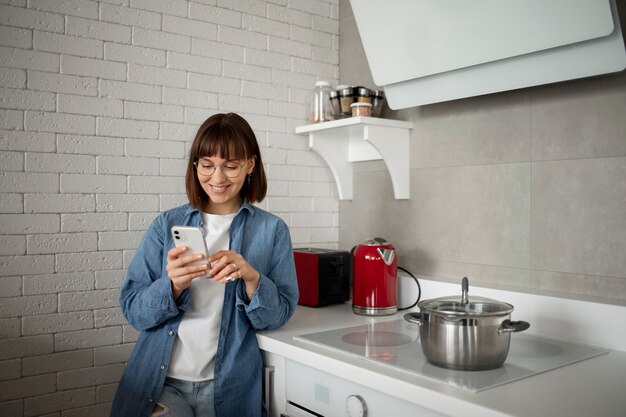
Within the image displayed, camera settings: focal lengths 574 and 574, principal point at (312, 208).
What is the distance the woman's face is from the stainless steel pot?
63 cm

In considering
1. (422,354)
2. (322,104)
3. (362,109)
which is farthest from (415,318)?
(322,104)

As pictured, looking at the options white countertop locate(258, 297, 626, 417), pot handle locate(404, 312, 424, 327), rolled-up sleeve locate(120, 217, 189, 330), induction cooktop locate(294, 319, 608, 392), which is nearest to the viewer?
white countertop locate(258, 297, 626, 417)

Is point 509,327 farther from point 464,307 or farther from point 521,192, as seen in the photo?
point 521,192

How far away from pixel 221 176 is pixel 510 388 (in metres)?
0.88

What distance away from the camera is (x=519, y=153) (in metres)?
1.74

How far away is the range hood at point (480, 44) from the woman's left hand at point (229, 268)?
85cm

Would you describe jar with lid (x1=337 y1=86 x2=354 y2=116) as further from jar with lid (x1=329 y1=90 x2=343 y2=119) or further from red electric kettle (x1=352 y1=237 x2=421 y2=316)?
red electric kettle (x1=352 y1=237 x2=421 y2=316)

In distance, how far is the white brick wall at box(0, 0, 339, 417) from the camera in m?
1.74

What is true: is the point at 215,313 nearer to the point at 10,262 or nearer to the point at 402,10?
the point at 10,262

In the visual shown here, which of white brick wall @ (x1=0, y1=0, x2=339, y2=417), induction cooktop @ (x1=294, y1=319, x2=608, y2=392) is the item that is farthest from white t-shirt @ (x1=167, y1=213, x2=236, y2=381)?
white brick wall @ (x1=0, y1=0, x2=339, y2=417)

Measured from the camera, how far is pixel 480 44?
5.25ft

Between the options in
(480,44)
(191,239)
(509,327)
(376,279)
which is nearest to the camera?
(509,327)

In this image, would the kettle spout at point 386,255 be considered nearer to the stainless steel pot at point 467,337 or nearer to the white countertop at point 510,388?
the white countertop at point 510,388

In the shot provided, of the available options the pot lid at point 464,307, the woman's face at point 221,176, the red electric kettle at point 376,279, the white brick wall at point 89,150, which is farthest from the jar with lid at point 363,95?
the pot lid at point 464,307
